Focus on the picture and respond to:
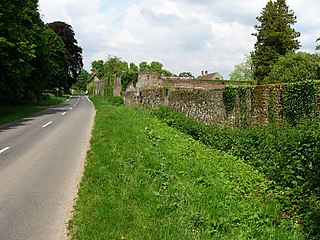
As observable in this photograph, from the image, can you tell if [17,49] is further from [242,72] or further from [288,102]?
[242,72]

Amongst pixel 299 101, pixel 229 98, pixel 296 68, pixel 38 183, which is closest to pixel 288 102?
pixel 299 101

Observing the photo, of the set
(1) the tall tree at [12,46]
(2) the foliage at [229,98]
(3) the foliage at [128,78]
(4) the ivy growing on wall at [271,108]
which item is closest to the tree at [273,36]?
(3) the foliage at [128,78]

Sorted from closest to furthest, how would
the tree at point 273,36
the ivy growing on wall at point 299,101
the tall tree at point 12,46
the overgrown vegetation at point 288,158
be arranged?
the overgrown vegetation at point 288,158 → the ivy growing on wall at point 299,101 → the tall tree at point 12,46 → the tree at point 273,36

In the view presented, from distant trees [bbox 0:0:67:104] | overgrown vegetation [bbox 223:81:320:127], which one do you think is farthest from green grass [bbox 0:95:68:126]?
overgrown vegetation [bbox 223:81:320:127]

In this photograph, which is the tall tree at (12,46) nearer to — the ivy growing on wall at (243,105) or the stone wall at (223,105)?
the stone wall at (223,105)

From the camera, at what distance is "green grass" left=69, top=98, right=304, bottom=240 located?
4918 mm

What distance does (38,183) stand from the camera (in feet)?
25.5

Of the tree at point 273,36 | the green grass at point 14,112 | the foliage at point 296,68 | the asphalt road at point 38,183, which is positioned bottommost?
the green grass at point 14,112

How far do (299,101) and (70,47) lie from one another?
225 feet

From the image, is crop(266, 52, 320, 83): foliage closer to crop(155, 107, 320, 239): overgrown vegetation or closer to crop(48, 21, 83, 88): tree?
crop(155, 107, 320, 239): overgrown vegetation

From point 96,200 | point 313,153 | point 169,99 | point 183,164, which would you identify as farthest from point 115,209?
point 169,99

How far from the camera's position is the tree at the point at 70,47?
232 ft

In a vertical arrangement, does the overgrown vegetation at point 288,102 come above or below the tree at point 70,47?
below

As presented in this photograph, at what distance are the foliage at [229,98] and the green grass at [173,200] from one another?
3.94 meters
